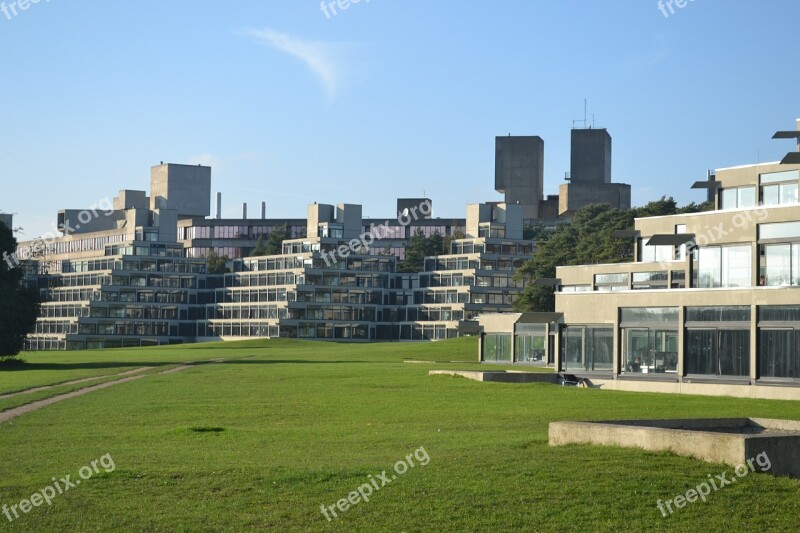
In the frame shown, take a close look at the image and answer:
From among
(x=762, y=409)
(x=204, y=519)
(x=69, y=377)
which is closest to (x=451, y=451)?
(x=204, y=519)

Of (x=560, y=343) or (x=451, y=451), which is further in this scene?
(x=560, y=343)

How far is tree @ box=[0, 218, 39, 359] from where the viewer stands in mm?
86250

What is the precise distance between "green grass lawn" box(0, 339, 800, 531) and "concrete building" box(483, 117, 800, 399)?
15.1 meters

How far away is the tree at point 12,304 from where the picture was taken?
8625 cm

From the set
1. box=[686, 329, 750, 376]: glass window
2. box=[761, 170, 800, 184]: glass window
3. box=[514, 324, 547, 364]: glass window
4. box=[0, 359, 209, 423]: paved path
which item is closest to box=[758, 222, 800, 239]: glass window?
box=[686, 329, 750, 376]: glass window

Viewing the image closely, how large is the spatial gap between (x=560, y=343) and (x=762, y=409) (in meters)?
31.3

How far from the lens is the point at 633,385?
62188mm

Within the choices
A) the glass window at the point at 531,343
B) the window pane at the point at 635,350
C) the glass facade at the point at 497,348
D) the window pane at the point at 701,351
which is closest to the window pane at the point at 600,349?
the window pane at the point at 635,350

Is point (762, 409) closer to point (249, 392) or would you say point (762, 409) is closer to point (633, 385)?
point (633, 385)

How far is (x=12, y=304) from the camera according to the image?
86.7 meters

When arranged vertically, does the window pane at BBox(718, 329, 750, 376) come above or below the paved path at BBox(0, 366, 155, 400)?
above

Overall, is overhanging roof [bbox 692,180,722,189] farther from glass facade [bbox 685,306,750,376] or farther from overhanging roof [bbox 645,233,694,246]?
glass facade [bbox 685,306,750,376]

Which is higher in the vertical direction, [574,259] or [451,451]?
[574,259]

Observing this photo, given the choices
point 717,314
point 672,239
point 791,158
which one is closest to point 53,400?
point 717,314
